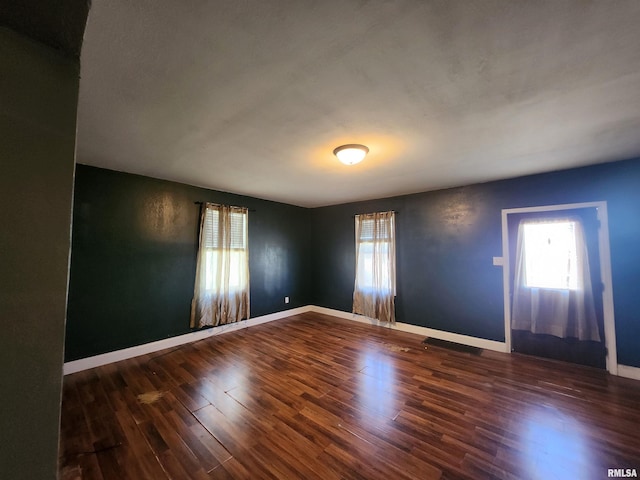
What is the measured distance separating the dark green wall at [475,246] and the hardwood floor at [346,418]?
705mm

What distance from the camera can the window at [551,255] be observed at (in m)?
3.03

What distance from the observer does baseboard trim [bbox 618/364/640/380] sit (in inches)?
105

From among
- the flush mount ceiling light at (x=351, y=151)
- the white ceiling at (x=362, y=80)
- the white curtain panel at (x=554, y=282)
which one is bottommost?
the white curtain panel at (x=554, y=282)

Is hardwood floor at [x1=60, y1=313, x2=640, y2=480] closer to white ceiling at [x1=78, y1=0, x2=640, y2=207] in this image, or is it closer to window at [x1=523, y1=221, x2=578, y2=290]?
window at [x1=523, y1=221, x2=578, y2=290]

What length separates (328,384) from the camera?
258 cm

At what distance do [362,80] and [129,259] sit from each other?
3.58m

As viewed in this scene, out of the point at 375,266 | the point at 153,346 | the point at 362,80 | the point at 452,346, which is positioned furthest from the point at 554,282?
the point at 153,346

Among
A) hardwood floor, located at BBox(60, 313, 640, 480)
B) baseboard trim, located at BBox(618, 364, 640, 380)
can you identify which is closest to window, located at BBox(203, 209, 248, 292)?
hardwood floor, located at BBox(60, 313, 640, 480)

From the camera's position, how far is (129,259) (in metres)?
3.29

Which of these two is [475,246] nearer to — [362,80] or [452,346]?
[452,346]

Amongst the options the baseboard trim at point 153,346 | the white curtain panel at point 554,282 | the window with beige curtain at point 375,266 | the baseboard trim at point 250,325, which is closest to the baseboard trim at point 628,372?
the baseboard trim at point 250,325

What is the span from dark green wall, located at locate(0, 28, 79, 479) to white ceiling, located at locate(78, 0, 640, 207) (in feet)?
1.78

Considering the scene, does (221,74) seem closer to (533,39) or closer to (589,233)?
(533,39)

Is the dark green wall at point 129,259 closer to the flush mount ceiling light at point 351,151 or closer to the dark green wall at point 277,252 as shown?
the dark green wall at point 277,252
